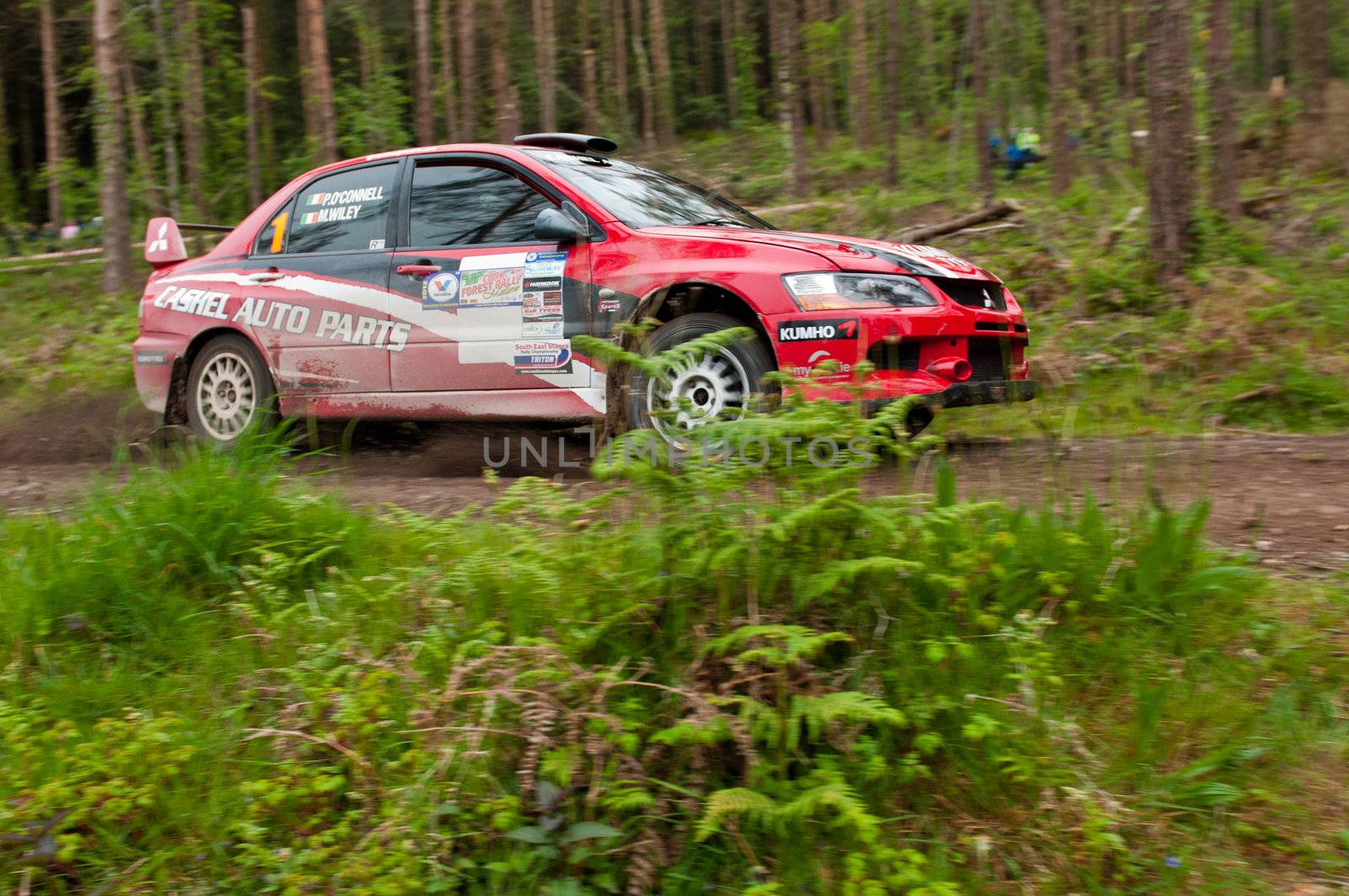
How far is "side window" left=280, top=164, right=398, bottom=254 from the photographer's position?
582 cm

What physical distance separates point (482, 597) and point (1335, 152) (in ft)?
37.9

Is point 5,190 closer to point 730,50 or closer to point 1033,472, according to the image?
point 730,50

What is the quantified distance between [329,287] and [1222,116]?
24.6 ft

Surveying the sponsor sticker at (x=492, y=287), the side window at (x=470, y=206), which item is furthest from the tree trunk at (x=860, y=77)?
the sponsor sticker at (x=492, y=287)

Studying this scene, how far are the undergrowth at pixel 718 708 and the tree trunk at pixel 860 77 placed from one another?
1918 centimetres

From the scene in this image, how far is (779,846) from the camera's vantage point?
2.46 meters

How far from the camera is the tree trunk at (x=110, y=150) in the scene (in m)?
11.9

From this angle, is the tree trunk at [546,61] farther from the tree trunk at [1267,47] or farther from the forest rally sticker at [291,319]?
the tree trunk at [1267,47]

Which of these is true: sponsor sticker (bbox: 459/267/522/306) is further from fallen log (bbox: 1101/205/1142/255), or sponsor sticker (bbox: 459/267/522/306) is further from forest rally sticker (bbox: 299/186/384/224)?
fallen log (bbox: 1101/205/1142/255)

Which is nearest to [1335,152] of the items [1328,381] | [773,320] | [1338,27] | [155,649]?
[1328,381]

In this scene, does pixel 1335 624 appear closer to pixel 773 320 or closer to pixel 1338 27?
pixel 773 320

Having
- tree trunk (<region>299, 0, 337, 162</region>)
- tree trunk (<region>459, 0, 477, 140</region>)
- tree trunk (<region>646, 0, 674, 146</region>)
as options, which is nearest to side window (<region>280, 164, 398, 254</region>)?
tree trunk (<region>299, 0, 337, 162</region>)

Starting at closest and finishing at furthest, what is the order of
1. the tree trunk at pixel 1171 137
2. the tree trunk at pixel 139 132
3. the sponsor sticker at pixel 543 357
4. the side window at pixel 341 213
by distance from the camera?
the sponsor sticker at pixel 543 357 < the side window at pixel 341 213 < the tree trunk at pixel 1171 137 < the tree trunk at pixel 139 132

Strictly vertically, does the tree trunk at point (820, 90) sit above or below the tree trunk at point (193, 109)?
above
